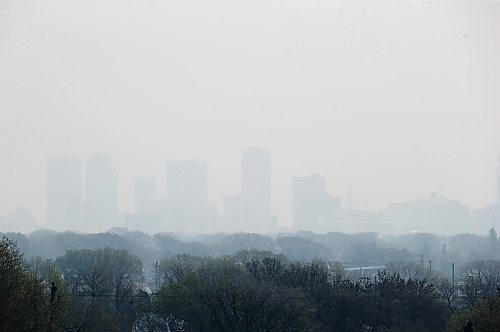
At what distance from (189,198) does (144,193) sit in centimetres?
817

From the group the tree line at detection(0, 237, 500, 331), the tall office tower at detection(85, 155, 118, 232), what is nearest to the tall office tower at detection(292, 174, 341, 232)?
the tall office tower at detection(85, 155, 118, 232)

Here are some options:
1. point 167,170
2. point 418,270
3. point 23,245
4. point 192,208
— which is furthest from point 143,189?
point 418,270

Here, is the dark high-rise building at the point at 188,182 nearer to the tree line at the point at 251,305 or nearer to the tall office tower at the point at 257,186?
the tall office tower at the point at 257,186

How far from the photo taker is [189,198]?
164875mm

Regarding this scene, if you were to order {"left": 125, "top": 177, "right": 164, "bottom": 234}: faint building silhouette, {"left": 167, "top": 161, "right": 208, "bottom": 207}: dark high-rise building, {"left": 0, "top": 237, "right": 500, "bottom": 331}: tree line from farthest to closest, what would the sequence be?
{"left": 167, "top": 161, "right": 208, "bottom": 207}: dark high-rise building < {"left": 125, "top": 177, "right": 164, "bottom": 234}: faint building silhouette < {"left": 0, "top": 237, "right": 500, "bottom": 331}: tree line

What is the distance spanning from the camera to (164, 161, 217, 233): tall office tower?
15138cm

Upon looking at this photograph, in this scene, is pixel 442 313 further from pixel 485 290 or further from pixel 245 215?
pixel 245 215

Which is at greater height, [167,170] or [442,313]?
[167,170]

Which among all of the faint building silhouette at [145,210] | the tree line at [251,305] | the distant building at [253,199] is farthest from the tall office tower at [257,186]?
the tree line at [251,305]

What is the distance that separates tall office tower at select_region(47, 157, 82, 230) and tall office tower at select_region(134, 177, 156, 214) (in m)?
8.79

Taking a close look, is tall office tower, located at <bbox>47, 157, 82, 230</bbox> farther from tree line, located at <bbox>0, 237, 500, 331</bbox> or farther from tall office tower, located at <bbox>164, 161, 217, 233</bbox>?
tree line, located at <bbox>0, 237, 500, 331</bbox>

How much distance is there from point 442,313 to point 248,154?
469ft

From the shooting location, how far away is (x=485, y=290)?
31.0m

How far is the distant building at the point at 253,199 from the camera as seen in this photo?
153m
